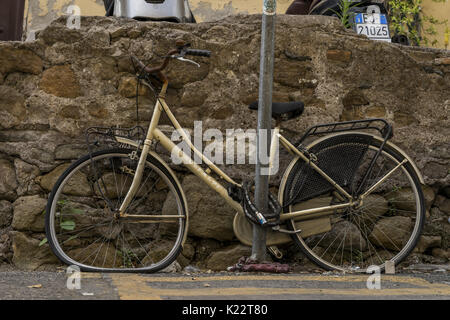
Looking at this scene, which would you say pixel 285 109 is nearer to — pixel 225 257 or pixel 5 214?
pixel 225 257

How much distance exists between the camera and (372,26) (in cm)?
431

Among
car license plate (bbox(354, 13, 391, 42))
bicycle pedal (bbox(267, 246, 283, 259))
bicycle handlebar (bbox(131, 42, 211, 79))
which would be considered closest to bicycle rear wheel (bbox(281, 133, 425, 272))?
bicycle pedal (bbox(267, 246, 283, 259))

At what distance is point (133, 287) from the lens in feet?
8.23

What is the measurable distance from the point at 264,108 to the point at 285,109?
0.12 meters

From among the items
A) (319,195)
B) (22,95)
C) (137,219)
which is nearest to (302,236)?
(319,195)

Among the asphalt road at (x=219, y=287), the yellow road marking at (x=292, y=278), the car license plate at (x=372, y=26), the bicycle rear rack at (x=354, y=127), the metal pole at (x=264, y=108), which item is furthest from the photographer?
the car license plate at (x=372, y=26)

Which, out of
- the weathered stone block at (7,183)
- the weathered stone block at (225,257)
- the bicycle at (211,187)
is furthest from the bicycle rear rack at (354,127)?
the weathered stone block at (7,183)

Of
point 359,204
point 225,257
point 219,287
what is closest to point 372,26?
point 359,204

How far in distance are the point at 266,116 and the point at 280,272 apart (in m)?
0.84

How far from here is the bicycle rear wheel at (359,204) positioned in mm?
3432

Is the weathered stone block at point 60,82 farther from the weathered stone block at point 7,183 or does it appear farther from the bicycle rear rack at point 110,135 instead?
the weathered stone block at point 7,183

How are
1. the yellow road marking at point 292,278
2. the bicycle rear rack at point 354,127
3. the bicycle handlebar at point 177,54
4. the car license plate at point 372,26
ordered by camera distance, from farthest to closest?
the car license plate at point 372,26 → the bicycle rear rack at point 354,127 → the bicycle handlebar at point 177,54 → the yellow road marking at point 292,278

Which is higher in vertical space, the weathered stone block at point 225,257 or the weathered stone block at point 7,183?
the weathered stone block at point 7,183

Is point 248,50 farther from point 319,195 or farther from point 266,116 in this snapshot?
point 319,195
